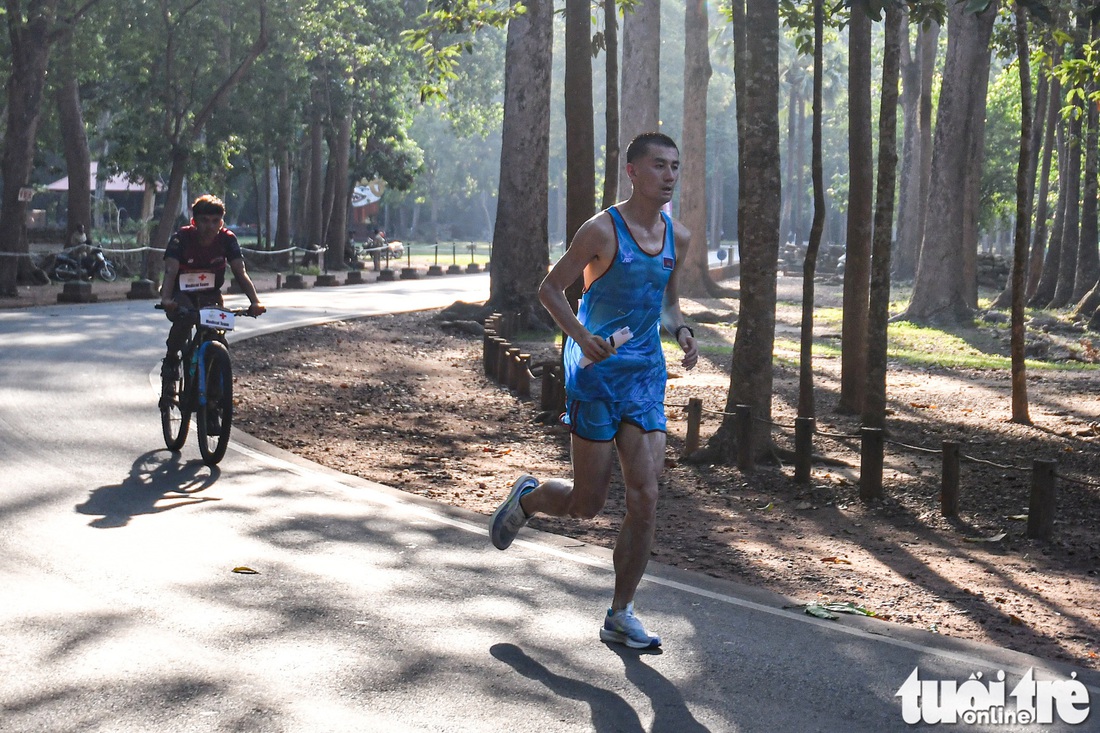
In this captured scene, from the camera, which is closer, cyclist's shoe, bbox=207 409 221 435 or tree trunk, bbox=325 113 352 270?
cyclist's shoe, bbox=207 409 221 435

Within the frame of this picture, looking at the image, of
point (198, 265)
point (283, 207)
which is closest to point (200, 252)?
point (198, 265)

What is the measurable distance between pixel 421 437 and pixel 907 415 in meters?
5.19

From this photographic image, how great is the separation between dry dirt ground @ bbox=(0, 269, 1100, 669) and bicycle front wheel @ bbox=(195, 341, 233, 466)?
1.02m

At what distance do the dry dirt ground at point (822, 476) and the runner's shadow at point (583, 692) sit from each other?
1.97m

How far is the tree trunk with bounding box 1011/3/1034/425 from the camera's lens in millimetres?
12586

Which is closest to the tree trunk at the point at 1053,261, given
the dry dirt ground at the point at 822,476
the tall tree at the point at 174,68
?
the dry dirt ground at the point at 822,476

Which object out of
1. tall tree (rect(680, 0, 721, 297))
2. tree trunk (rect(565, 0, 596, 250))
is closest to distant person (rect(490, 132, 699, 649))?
tree trunk (rect(565, 0, 596, 250))

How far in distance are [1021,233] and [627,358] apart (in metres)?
8.37

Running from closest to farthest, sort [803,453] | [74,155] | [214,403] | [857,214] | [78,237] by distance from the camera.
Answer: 1. [214,403]
2. [803,453]
3. [857,214]
4. [78,237]
5. [74,155]

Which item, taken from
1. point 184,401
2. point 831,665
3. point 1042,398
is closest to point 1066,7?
point 1042,398

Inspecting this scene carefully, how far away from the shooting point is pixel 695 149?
1400 inches

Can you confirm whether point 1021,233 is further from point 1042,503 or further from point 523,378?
point 523,378

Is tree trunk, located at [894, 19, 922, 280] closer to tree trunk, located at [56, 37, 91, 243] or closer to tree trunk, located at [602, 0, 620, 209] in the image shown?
tree trunk, located at [56, 37, 91, 243]

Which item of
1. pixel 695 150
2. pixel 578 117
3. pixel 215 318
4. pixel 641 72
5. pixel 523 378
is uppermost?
Result: pixel 641 72
